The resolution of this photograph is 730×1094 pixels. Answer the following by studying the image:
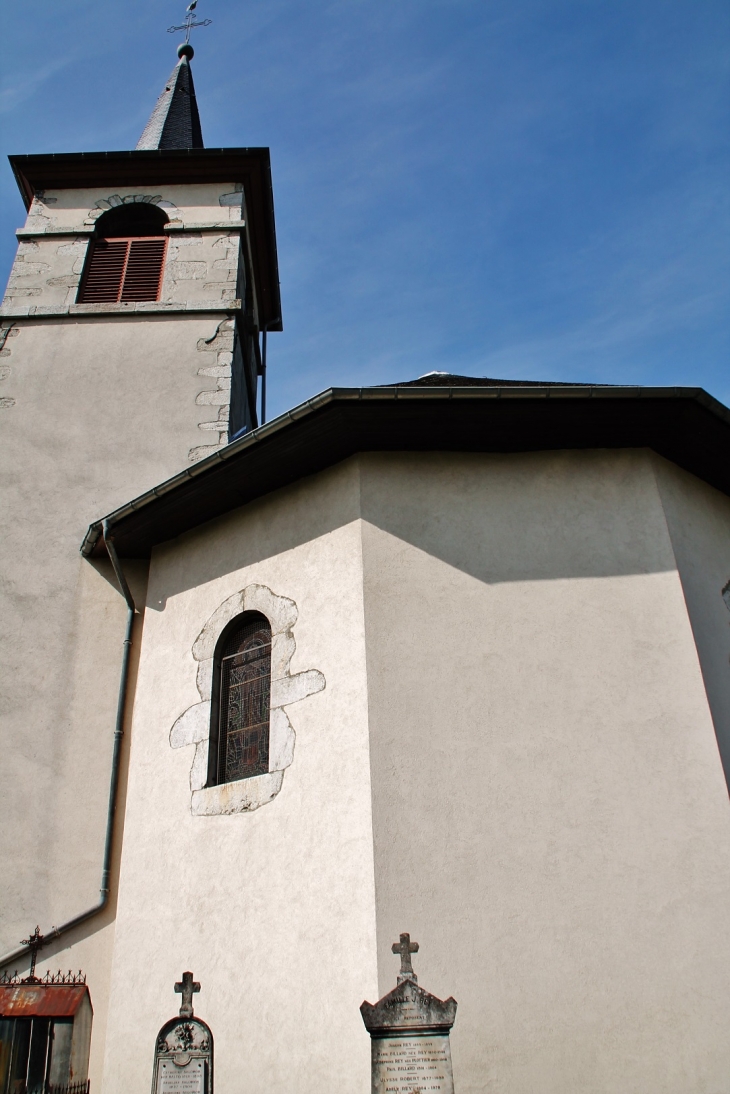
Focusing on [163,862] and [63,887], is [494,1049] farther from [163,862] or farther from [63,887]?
[63,887]

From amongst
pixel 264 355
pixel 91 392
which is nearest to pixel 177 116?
pixel 264 355

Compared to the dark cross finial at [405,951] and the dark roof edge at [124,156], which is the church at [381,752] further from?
the dark roof edge at [124,156]

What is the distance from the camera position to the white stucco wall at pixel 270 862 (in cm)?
461

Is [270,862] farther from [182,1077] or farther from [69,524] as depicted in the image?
[69,524]

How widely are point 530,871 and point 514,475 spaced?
8.65 ft

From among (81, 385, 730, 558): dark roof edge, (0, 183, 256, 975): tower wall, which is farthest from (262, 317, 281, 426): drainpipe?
(81, 385, 730, 558): dark roof edge

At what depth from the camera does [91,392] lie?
8844mm

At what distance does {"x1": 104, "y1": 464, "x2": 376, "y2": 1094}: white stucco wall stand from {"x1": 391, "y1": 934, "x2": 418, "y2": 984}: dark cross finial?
25 centimetres

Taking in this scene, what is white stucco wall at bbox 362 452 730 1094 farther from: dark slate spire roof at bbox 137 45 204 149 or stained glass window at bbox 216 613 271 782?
dark slate spire roof at bbox 137 45 204 149

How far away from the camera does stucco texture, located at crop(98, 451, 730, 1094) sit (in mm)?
4445

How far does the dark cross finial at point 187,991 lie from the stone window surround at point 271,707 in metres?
1.01

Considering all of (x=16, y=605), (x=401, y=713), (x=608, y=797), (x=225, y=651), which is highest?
(x=16, y=605)

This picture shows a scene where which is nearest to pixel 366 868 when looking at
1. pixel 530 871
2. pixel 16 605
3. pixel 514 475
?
pixel 530 871

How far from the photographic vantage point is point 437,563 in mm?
5656
